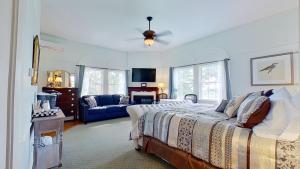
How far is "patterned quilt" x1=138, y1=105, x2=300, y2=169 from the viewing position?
1.43 m

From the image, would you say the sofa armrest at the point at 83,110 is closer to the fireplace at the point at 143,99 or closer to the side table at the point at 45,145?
the fireplace at the point at 143,99

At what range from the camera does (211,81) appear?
5.62 metres

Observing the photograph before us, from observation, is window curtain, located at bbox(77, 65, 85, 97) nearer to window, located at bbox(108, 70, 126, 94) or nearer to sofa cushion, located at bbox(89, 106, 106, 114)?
sofa cushion, located at bbox(89, 106, 106, 114)

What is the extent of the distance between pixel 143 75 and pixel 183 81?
1.89 meters

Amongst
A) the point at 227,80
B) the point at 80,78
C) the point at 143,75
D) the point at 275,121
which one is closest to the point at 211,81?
the point at 227,80

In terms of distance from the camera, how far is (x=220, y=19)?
4.21 meters

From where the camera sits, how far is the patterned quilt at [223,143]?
1434 mm

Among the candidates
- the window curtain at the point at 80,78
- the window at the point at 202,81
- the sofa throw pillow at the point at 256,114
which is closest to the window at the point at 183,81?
the window at the point at 202,81

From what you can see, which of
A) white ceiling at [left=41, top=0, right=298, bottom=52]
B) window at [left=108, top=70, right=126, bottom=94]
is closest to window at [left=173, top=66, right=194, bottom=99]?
white ceiling at [left=41, top=0, right=298, bottom=52]

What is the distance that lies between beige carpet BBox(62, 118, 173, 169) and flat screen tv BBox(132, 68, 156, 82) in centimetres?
336

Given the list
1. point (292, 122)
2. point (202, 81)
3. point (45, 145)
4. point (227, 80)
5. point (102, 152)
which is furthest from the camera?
point (202, 81)

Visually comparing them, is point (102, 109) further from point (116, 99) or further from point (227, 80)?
point (227, 80)

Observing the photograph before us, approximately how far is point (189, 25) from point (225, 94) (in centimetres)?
233

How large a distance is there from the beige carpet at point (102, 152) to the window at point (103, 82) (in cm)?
249
